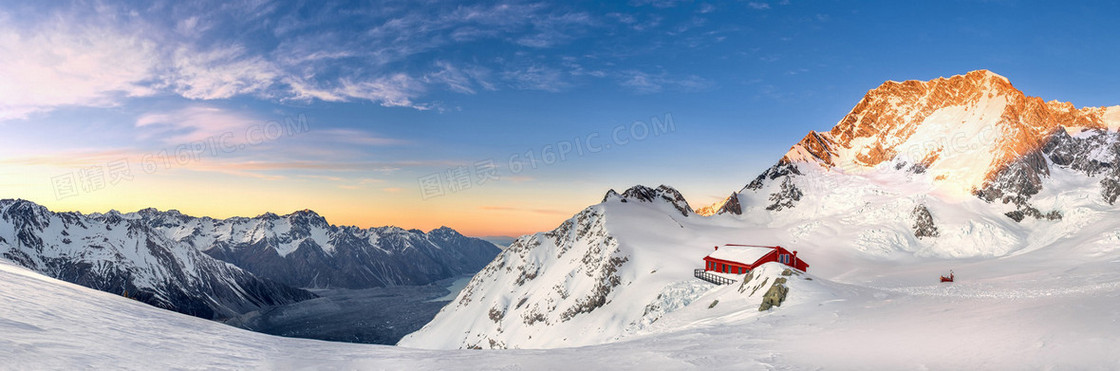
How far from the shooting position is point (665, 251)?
10175 centimetres

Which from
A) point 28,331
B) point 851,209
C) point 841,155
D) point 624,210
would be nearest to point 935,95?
point 841,155

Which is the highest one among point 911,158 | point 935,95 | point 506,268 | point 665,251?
point 935,95

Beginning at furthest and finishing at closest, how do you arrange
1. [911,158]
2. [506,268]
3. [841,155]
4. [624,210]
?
[841,155], [506,268], [911,158], [624,210]

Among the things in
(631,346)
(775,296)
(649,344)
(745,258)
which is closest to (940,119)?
(745,258)

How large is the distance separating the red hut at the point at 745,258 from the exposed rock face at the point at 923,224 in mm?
68531

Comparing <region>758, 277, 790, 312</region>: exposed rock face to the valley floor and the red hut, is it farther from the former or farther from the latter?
the red hut

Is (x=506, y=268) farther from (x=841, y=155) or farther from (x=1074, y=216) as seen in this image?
(x=1074, y=216)

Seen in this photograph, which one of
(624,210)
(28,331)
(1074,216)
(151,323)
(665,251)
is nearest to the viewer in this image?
(28,331)

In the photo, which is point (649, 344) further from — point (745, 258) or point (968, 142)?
point (968, 142)

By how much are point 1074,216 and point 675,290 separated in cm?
10865

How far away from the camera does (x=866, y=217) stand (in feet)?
430

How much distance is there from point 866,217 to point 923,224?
487 inches

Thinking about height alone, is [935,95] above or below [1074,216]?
above

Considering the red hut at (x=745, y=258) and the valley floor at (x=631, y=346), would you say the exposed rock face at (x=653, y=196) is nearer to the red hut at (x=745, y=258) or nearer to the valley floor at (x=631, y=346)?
the red hut at (x=745, y=258)
